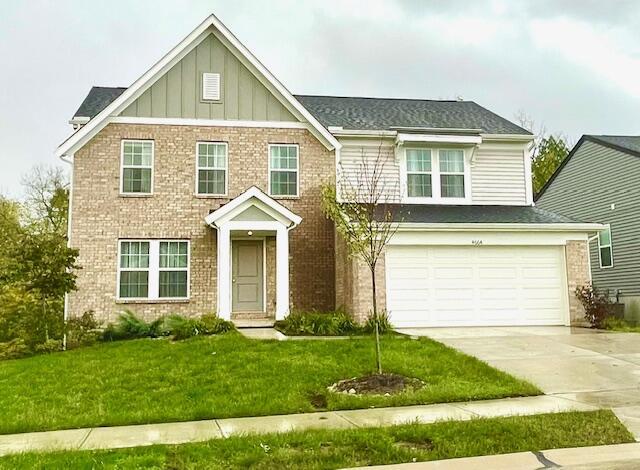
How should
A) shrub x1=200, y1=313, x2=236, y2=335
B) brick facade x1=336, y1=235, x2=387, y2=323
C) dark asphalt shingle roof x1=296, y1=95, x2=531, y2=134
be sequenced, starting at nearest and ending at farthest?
shrub x1=200, y1=313, x2=236, y2=335
brick facade x1=336, y1=235, x2=387, y2=323
dark asphalt shingle roof x1=296, y1=95, x2=531, y2=134

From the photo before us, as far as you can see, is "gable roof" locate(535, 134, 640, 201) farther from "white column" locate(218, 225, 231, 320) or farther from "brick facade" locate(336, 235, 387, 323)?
"white column" locate(218, 225, 231, 320)

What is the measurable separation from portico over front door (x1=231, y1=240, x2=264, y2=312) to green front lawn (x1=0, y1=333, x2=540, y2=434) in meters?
3.91

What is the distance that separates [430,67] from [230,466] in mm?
30090

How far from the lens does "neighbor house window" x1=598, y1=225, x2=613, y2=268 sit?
21906 mm

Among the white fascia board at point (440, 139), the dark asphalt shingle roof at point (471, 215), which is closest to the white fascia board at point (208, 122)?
the white fascia board at point (440, 139)

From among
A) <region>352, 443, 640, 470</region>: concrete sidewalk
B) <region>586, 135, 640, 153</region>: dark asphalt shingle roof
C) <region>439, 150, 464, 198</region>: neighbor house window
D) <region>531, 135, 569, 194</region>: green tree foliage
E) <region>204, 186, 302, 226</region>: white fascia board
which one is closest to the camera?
<region>352, 443, 640, 470</region>: concrete sidewalk

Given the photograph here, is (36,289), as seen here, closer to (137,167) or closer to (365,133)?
(137,167)

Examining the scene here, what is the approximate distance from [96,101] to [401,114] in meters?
10.1

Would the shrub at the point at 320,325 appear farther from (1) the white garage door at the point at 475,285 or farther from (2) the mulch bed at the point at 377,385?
(2) the mulch bed at the point at 377,385

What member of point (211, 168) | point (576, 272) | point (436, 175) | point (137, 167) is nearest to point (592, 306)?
point (576, 272)

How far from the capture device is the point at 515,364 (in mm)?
10164

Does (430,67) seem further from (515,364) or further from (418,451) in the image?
(418,451)

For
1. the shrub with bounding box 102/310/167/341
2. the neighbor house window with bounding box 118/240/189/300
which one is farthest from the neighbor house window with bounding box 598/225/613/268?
the shrub with bounding box 102/310/167/341

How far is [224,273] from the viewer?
49.6 ft
